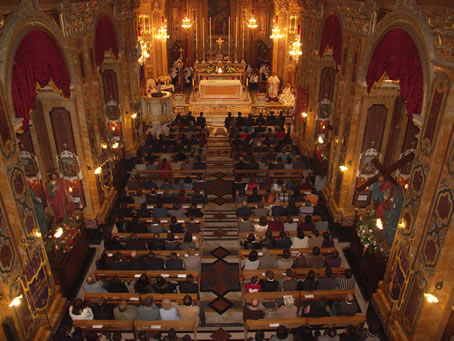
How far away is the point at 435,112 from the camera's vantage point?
8.14 metres

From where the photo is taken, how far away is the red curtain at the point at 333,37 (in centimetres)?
1437

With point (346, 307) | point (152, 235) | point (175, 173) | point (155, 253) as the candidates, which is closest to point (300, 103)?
point (175, 173)

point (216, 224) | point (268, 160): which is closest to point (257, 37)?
point (268, 160)

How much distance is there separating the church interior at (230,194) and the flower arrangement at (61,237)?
6 centimetres

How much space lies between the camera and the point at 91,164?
13.7 metres

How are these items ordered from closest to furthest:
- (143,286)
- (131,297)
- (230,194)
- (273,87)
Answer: (131,297) → (143,286) → (230,194) → (273,87)

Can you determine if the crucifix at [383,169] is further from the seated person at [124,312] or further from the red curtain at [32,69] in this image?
the red curtain at [32,69]

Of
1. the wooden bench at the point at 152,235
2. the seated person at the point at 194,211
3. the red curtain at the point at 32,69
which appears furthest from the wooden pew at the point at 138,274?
the red curtain at the point at 32,69

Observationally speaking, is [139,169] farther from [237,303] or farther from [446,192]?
[446,192]

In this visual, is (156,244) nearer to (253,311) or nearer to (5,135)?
(253,311)

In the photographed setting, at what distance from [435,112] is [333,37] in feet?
25.9

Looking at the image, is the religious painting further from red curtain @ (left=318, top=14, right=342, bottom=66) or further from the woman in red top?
the woman in red top

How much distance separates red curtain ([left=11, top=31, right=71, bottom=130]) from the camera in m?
9.09

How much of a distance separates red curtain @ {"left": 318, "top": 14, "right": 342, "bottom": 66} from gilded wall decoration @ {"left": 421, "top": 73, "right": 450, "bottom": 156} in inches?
252
